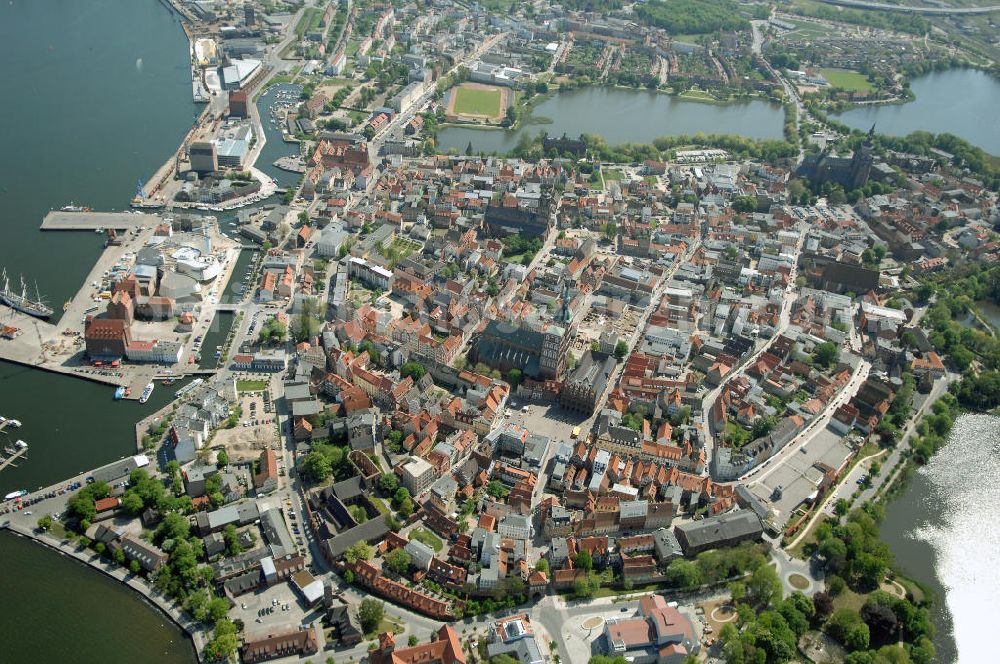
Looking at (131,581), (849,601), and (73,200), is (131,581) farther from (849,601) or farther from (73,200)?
(73,200)

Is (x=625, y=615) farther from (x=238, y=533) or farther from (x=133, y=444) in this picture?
(x=133, y=444)

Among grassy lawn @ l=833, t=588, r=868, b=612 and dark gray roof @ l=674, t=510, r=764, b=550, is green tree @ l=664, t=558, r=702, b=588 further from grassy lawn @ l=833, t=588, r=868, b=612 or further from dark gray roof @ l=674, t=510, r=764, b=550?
grassy lawn @ l=833, t=588, r=868, b=612

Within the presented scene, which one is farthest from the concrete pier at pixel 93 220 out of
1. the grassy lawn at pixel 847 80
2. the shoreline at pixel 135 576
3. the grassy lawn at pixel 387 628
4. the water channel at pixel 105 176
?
the grassy lawn at pixel 847 80

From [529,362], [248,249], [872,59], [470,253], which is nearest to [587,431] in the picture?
[529,362]

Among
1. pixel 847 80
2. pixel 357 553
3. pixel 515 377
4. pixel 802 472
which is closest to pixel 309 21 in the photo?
pixel 847 80

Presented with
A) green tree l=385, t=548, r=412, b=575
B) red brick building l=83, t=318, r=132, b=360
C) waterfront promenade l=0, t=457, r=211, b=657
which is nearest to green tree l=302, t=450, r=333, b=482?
green tree l=385, t=548, r=412, b=575

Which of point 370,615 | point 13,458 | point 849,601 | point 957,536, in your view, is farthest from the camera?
point 957,536

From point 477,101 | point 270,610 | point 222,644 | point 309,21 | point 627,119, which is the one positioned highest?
point 309,21
